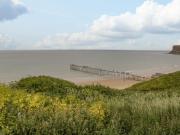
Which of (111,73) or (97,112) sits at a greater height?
(97,112)

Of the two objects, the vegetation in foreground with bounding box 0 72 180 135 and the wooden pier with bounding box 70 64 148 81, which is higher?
the vegetation in foreground with bounding box 0 72 180 135

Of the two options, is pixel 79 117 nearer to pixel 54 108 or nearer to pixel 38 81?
pixel 54 108

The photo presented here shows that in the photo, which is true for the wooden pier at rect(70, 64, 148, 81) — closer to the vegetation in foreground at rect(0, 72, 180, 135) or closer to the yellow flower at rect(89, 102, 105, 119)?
the vegetation in foreground at rect(0, 72, 180, 135)

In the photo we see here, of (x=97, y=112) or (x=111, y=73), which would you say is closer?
(x=97, y=112)

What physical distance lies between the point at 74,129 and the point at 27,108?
1578 millimetres

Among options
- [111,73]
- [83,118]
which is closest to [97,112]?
[83,118]

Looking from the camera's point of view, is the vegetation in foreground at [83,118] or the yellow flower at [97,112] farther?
the yellow flower at [97,112]

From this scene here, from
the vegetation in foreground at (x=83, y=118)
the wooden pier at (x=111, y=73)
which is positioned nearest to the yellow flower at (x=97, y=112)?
the vegetation in foreground at (x=83, y=118)

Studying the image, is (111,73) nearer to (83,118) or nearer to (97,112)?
(97,112)

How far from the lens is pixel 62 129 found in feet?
24.6

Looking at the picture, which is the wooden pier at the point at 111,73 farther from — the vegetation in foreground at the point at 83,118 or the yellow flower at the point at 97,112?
the yellow flower at the point at 97,112

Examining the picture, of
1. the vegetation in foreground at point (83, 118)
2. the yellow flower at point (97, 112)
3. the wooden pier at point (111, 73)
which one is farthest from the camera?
the wooden pier at point (111, 73)

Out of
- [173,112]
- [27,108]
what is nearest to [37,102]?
[27,108]

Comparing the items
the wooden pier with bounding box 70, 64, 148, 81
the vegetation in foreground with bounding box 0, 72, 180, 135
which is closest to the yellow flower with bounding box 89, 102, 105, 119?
the vegetation in foreground with bounding box 0, 72, 180, 135
